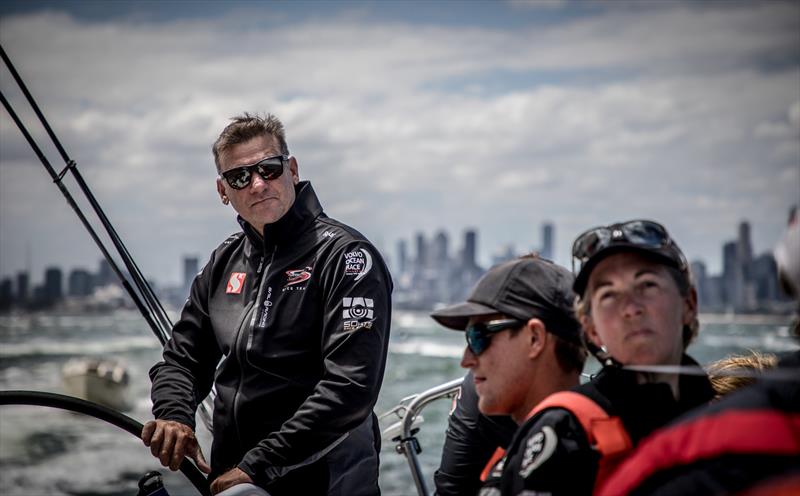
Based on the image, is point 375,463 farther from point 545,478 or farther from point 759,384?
point 759,384

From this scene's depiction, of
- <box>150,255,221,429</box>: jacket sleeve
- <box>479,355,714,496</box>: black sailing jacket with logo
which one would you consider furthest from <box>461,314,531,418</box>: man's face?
<box>150,255,221,429</box>: jacket sleeve

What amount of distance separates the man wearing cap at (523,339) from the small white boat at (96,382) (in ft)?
87.7

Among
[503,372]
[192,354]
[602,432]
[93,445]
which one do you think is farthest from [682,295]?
[93,445]

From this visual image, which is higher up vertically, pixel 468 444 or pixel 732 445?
pixel 732 445

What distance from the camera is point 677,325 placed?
2.01 m

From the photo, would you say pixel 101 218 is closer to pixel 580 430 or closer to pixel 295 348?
pixel 295 348

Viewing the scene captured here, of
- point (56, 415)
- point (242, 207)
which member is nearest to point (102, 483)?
point (56, 415)

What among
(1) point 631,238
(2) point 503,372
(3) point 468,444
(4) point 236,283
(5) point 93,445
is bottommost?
(5) point 93,445

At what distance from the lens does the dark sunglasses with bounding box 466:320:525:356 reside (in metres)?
2.29

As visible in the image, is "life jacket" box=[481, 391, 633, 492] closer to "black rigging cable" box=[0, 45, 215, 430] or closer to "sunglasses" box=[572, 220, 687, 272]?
"sunglasses" box=[572, 220, 687, 272]

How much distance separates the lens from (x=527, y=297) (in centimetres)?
230

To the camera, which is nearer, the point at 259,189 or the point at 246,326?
the point at 246,326

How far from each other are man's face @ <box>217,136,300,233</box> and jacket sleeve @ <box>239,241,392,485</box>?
29 centimetres

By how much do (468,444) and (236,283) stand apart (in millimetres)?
950
